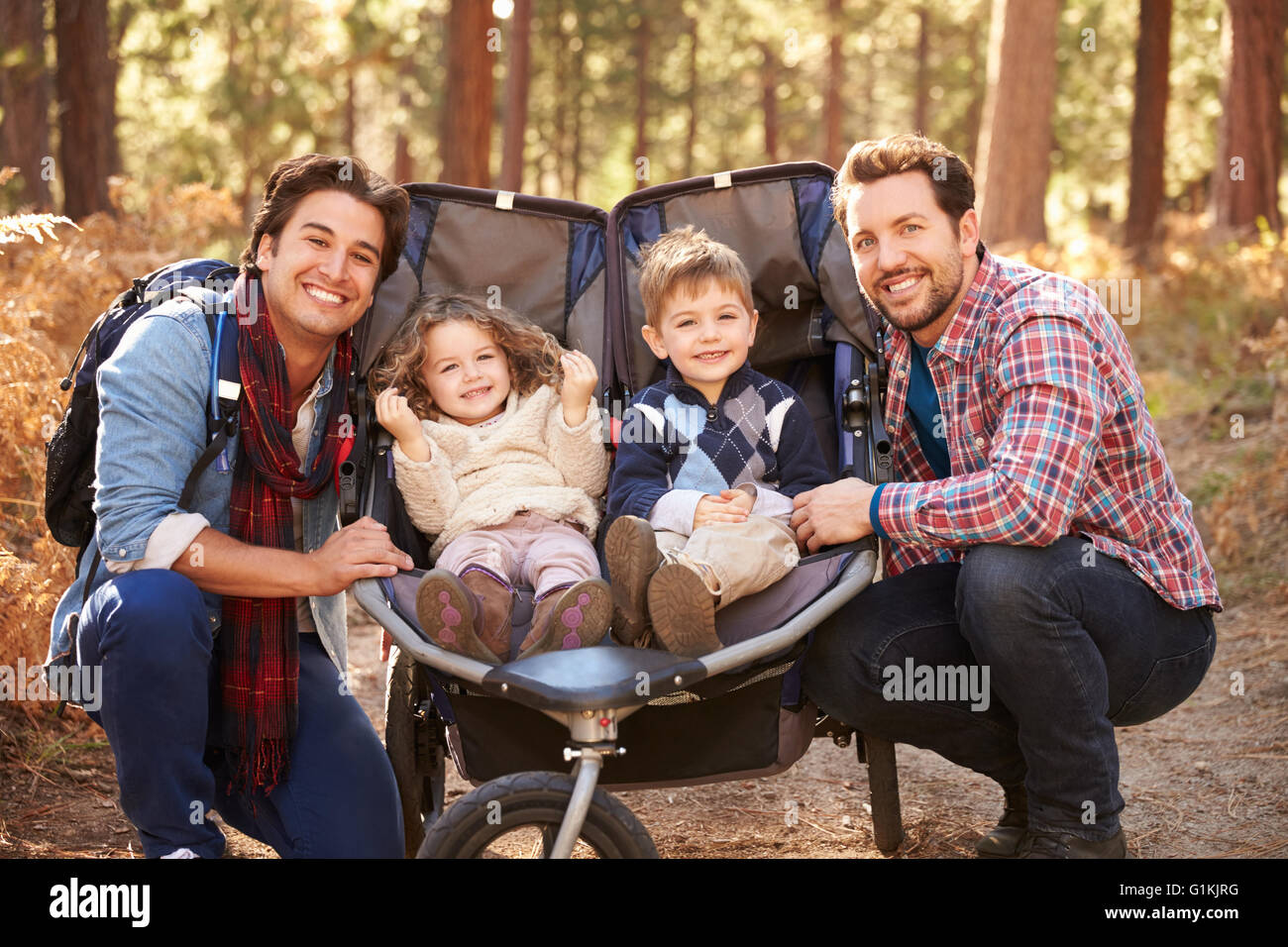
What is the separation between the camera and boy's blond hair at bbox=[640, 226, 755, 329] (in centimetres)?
317

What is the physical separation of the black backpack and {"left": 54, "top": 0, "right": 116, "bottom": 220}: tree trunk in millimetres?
6438

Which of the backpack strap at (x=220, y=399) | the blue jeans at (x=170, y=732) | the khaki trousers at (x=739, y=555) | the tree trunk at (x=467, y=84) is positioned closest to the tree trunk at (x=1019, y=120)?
the tree trunk at (x=467, y=84)

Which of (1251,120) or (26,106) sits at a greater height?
(1251,120)

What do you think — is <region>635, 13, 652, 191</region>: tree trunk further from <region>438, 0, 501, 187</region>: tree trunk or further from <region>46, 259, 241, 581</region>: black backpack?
<region>46, 259, 241, 581</region>: black backpack

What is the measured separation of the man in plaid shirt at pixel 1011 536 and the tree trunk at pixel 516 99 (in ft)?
35.7

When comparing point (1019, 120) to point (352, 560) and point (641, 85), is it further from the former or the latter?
point (641, 85)

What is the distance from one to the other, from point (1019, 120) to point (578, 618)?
8.31 meters

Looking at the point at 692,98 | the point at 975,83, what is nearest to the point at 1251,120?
the point at 975,83

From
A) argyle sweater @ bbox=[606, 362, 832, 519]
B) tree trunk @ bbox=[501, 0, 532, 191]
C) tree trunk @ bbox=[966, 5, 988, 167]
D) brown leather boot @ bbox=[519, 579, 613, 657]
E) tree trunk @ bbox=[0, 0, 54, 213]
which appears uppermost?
tree trunk @ bbox=[966, 5, 988, 167]

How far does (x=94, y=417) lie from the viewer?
271 centimetres

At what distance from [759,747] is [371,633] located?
9.49ft

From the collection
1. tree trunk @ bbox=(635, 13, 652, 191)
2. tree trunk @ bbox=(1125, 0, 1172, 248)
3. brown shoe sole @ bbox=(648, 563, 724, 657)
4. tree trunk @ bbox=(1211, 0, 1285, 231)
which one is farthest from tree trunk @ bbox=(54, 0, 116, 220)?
tree trunk @ bbox=(635, 13, 652, 191)

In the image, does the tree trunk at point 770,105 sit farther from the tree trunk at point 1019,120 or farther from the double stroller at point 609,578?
the double stroller at point 609,578

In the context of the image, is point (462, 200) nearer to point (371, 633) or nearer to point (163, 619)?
point (163, 619)
